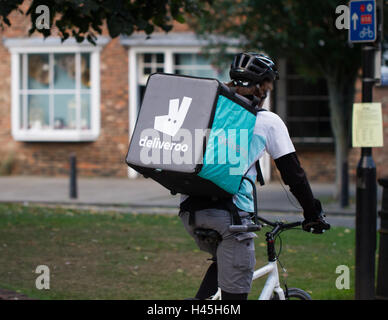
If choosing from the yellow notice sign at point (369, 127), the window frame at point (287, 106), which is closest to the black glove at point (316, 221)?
the yellow notice sign at point (369, 127)

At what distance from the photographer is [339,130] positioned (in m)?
14.4

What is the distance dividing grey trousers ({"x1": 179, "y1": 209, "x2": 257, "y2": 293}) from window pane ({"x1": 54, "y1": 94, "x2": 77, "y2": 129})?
16.2 metres

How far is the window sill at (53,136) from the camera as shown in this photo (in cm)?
1945

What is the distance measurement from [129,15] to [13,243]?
3.18 meters

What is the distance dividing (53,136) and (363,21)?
47.1 ft

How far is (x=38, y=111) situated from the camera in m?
20.1

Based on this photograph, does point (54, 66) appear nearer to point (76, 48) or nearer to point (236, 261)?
point (76, 48)

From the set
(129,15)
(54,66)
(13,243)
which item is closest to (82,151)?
(54,66)

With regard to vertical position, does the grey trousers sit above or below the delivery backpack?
below

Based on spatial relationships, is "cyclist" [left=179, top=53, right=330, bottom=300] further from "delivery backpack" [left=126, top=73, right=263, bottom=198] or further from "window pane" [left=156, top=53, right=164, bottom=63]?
"window pane" [left=156, top=53, right=164, bottom=63]

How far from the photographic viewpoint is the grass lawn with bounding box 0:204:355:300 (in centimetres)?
686

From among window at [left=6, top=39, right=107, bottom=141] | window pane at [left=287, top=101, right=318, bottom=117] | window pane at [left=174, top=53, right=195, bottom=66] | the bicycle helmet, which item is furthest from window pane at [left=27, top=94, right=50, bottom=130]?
the bicycle helmet

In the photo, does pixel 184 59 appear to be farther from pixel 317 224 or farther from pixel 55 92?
pixel 317 224

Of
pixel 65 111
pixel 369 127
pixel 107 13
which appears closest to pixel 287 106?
pixel 65 111
